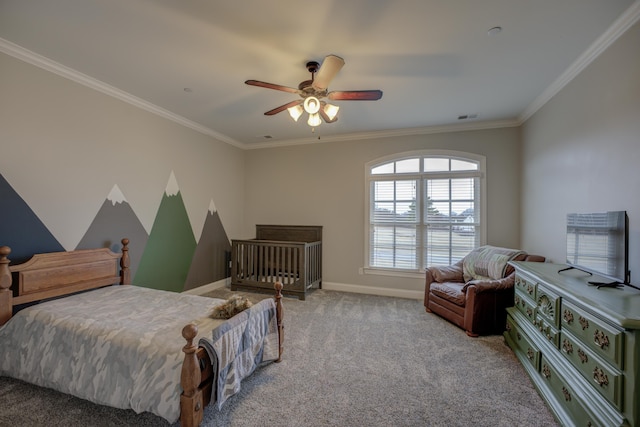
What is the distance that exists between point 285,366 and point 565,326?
84.2 inches

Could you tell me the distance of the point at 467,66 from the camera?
2574 mm

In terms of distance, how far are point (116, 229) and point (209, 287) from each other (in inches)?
Answer: 72.9

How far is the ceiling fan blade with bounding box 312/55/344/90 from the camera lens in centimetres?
194

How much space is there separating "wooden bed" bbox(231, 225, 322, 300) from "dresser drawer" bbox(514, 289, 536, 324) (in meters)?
2.72

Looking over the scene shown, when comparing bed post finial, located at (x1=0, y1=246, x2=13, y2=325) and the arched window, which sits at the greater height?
the arched window

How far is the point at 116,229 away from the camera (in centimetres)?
321

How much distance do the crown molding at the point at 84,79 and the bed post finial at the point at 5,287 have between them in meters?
1.71

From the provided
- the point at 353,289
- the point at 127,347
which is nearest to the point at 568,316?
the point at 127,347

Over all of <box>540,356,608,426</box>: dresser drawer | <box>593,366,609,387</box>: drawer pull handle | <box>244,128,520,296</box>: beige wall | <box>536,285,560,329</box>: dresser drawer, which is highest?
<box>244,128,520,296</box>: beige wall

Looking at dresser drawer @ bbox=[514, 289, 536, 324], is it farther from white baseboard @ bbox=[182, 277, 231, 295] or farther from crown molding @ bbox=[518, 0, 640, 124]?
white baseboard @ bbox=[182, 277, 231, 295]

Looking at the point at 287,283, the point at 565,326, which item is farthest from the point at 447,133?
the point at 287,283

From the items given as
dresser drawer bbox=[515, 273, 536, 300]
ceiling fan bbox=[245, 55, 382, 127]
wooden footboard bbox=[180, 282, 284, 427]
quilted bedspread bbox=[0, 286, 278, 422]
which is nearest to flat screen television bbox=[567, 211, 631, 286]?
dresser drawer bbox=[515, 273, 536, 300]

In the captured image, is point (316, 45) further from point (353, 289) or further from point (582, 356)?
point (353, 289)

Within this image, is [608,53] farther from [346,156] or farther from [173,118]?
[173,118]
